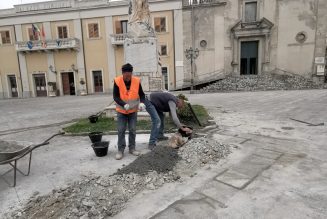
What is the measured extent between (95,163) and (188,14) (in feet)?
72.1

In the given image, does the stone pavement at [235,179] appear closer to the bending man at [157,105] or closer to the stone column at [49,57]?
the bending man at [157,105]

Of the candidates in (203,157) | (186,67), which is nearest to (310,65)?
(186,67)

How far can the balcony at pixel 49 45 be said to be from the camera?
2456 cm

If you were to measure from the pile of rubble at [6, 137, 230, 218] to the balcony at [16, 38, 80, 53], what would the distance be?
75.8 ft

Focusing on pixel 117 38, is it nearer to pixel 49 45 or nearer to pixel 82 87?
pixel 82 87

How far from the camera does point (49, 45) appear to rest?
24906 millimetres

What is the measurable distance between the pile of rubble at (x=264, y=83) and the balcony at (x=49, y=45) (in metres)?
13.6

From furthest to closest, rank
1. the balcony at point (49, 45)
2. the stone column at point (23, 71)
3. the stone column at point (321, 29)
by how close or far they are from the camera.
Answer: the stone column at point (23, 71) → the balcony at point (49, 45) → the stone column at point (321, 29)

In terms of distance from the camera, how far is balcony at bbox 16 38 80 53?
2456 centimetres

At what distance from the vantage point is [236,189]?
3398 mm

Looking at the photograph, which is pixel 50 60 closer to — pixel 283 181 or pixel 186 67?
pixel 186 67

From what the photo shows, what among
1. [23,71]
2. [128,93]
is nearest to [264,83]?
[128,93]

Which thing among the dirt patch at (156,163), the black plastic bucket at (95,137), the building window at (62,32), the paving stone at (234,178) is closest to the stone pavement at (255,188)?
the paving stone at (234,178)

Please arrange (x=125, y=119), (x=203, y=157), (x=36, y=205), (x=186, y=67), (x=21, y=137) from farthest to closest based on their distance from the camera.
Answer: (x=186, y=67) < (x=21, y=137) < (x=125, y=119) < (x=203, y=157) < (x=36, y=205)
